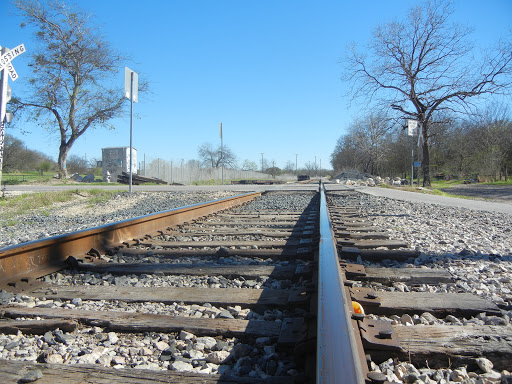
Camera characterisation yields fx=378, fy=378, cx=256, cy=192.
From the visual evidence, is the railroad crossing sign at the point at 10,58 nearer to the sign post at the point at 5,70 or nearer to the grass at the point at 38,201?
the sign post at the point at 5,70

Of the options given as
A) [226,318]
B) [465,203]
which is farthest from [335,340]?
[465,203]

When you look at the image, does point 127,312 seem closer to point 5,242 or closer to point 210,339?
point 210,339

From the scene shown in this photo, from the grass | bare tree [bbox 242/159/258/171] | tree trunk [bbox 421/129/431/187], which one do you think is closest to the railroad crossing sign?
the grass

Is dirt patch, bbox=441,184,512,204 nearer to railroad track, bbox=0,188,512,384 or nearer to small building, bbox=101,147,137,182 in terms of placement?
railroad track, bbox=0,188,512,384

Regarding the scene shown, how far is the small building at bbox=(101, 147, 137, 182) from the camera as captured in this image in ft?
113

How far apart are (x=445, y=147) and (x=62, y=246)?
164 feet

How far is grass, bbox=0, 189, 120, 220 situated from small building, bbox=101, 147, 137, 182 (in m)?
24.4

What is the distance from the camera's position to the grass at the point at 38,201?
794 cm

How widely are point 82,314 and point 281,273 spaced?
125 cm

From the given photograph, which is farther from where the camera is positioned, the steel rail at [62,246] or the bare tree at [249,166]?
the bare tree at [249,166]

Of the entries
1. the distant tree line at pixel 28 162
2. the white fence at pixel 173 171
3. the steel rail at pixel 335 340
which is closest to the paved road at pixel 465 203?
the steel rail at pixel 335 340

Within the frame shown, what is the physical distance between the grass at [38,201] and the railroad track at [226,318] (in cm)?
505

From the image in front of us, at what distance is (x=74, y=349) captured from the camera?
1.48 m

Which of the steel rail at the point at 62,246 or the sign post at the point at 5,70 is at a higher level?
the sign post at the point at 5,70
